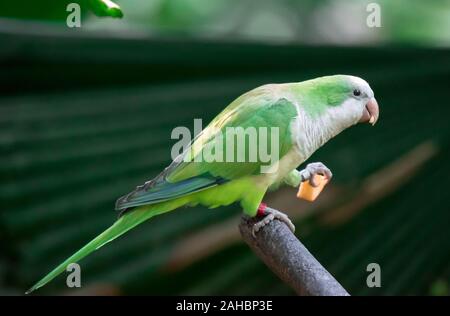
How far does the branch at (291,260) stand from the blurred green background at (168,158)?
25.5 inches

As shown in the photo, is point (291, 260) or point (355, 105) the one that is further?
point (355, 105)

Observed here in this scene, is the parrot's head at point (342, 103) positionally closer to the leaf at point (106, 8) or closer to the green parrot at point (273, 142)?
the green parrot at point (273, 142)

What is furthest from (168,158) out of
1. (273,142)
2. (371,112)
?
(371,112)

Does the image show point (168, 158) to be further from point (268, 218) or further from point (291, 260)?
point (291, 260)

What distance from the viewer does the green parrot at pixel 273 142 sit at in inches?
37.8

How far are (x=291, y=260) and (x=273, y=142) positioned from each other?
0.76ft

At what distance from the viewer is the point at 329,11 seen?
335 cm

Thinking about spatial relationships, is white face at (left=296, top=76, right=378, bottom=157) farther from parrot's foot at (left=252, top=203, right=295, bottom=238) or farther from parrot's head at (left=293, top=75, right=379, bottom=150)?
parrot's foot at (left=252, top=203, right=295, bottom=238)

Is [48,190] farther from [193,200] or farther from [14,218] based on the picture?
[193,200]

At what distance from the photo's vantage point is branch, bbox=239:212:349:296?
30.8 inches

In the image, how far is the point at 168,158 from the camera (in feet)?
5.49

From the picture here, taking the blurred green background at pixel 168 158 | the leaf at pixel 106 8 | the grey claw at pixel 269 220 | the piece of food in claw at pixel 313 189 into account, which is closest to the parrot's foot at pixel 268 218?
the grey claw at pixel 269 220

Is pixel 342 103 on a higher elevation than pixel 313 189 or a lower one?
higher

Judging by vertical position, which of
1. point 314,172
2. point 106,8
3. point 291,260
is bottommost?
point 291,260
